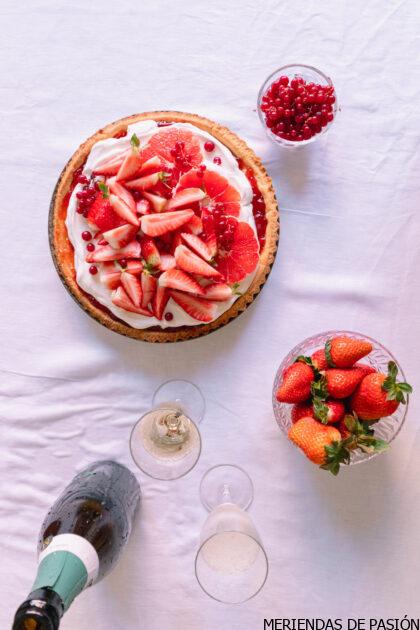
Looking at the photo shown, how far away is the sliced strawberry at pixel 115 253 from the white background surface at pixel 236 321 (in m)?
0.19

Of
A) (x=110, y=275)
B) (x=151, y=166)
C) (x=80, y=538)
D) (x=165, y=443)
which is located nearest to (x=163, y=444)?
(x=165, y=443)

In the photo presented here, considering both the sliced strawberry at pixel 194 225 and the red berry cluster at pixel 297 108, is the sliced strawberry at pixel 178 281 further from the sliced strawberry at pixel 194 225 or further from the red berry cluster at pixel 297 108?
the red berry cluster at pixel 297 108

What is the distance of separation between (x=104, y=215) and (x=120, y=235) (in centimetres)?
6

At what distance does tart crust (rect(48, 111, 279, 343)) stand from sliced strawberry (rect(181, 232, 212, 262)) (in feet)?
0.45

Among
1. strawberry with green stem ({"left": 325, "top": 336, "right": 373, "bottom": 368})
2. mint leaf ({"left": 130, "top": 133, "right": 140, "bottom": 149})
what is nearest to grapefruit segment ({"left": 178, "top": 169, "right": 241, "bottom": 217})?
mint leaf ({"left": 130, "top": 133, "right": 140, "bottom": 149})

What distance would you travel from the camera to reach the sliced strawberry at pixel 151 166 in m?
1.52

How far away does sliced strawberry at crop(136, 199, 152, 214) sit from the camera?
1.53 m

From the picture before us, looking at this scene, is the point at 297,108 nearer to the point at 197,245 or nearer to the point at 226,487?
the point at 197,245

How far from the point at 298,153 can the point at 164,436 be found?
72 cm

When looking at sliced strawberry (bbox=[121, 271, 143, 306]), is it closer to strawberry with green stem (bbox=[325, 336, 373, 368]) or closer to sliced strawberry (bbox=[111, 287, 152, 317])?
sliced strawberry (bbox=[111, 287, 152, 317])

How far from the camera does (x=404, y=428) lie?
1641 millimetres

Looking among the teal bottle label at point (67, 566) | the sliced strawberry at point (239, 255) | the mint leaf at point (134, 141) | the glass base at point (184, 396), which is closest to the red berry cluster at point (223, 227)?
the sliced strawberry at point (239, 255)

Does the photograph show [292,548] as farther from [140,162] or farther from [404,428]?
[140,162]

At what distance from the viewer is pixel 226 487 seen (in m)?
1.63
